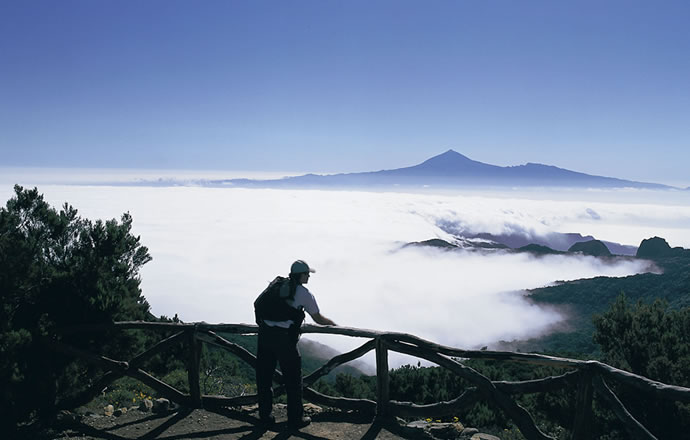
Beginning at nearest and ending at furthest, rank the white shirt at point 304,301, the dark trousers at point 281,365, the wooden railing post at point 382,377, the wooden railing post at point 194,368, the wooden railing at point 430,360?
the wooden railing at point 430,360, the white shirt at point 304,301, the dark trousers at point 281,365, the wooden railing post at point 382,377, the wooden railing post at point 194,368

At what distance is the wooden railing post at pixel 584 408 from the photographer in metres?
4.33

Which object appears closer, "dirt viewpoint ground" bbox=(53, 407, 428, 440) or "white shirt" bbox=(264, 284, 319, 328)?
"white shirt" bbox=(264, 284, 319, 328)

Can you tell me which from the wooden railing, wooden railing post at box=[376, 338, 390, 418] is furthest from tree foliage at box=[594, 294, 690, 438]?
wooden railing post at box=[376, 338, 390, 418]

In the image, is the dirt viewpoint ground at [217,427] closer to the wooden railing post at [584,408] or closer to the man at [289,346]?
the man at [289,346]

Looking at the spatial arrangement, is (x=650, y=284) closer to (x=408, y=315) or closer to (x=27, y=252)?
(x=27, y=252)

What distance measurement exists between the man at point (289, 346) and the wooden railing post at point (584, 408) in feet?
8.10

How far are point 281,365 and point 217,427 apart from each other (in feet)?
3.68

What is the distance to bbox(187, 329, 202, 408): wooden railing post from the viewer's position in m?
5.96

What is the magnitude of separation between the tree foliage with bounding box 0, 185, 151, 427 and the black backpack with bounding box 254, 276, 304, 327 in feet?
7.43

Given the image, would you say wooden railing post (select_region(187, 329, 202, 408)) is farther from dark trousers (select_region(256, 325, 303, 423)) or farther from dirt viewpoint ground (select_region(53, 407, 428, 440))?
dark trousers (select_region(256, 325, 303, 423))

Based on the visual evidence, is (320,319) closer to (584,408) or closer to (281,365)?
(281,365)

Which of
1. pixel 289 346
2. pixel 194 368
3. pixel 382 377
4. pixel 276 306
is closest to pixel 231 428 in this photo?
pixel 194 368

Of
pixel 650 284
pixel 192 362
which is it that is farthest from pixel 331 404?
pixel 650 284

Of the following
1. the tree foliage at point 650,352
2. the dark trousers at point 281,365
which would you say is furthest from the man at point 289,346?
the tree foliage at point 650,352
